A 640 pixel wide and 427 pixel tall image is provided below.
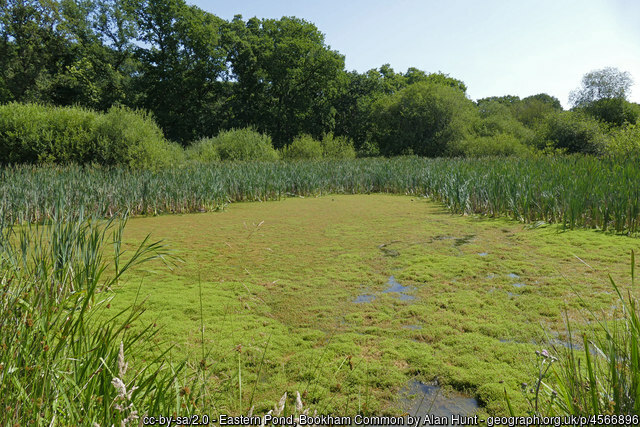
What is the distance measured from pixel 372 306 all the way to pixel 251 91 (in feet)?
95.5

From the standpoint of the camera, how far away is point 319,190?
11.8m

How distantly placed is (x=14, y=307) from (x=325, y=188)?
1062cm

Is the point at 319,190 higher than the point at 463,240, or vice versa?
the point at 319,190

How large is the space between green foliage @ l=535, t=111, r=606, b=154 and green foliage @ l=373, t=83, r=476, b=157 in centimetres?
448

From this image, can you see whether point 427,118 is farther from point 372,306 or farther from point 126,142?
point 372,306

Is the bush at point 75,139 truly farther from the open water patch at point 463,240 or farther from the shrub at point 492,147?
the shrub at point 492,147

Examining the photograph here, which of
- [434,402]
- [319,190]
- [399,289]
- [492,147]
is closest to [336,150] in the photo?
[492,147]

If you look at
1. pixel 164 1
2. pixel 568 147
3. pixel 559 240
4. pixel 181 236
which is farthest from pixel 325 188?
pixel 164 1

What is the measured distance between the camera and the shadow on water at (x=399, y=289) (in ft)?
11.6

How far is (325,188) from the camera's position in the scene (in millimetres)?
12062

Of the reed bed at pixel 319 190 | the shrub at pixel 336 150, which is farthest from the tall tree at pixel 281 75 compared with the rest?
the reed bed at pixel 319 190

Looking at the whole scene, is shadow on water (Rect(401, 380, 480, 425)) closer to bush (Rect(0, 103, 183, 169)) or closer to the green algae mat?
the green algae mat

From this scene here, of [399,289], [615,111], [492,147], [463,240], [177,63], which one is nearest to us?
[399,289]

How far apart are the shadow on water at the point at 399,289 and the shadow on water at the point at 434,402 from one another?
1400 mm
